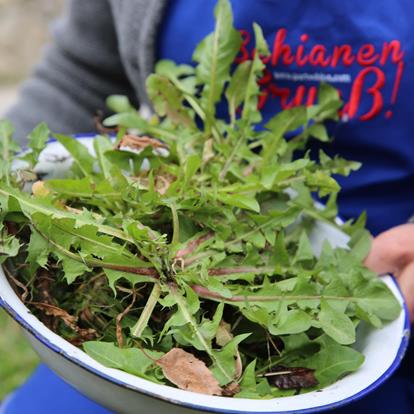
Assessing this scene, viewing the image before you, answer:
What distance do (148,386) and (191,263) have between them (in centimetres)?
12

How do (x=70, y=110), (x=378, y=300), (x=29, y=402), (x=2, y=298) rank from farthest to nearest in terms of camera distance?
(x=70, y=110), (x=29, y=402), (x=378, y=300), (x=2, y=298)

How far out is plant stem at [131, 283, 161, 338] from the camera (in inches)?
19.6

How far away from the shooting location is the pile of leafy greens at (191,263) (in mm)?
504

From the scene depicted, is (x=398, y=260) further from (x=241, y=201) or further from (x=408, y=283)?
(x=241, y=201)

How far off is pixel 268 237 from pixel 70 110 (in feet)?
2.00

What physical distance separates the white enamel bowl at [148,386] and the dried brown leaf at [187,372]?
2 centimetres

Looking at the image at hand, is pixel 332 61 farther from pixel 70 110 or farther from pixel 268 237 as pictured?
pixel 70 110

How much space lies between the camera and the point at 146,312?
507mm

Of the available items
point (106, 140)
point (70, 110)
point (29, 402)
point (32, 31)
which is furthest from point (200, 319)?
point (32, 31)

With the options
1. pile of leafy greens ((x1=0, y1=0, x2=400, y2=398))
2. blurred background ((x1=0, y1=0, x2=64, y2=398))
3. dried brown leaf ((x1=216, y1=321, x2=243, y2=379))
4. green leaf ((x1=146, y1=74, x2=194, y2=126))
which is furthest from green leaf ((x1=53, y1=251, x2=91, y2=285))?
blurred background ((x1=0, y1=0, x2=64, y2=398))

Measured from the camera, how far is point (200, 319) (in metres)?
0.52

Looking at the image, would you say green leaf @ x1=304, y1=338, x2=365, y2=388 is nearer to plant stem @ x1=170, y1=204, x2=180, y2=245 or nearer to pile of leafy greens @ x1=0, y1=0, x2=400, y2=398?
pile of leafy greens @ x1=0, y1=0, x2=400, y2=398

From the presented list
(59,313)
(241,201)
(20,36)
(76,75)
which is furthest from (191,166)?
(20,36)

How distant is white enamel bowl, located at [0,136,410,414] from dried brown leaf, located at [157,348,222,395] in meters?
0.02
